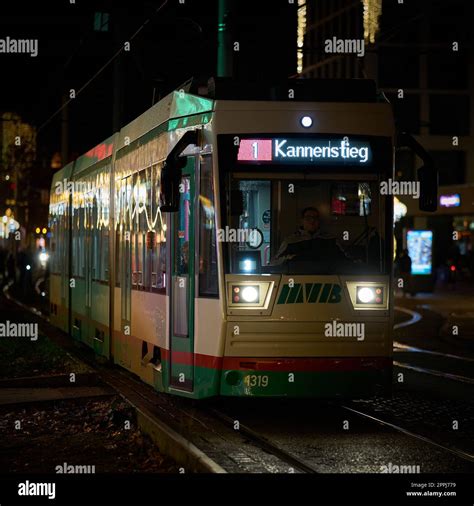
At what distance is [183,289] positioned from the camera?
11320mm

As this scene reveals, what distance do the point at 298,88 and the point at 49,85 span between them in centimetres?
4365

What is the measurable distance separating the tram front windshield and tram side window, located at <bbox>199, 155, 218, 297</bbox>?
0.21 m

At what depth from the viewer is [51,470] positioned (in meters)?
9.04

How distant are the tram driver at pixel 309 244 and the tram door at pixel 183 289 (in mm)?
1013

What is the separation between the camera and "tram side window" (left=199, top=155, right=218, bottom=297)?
10.7 meters

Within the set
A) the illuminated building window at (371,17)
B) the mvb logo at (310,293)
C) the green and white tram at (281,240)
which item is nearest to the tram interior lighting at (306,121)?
the green and white tram at (281,240)

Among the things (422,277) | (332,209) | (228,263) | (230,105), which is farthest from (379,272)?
(422,277)

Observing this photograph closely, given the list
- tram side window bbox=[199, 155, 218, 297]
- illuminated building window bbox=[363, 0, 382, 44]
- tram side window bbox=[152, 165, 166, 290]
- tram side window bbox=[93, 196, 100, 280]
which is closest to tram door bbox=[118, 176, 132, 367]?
tram side window bbox=[152, 165, 166, 290]

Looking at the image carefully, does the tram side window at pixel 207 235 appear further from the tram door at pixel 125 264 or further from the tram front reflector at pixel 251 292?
the tram door at pixel 125 264

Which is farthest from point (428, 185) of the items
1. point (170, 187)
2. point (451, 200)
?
point (451, 200)

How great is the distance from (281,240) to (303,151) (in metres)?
0.93

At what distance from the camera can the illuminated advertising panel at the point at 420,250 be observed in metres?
39.1

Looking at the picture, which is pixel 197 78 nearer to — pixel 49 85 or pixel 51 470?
pixel 51 470

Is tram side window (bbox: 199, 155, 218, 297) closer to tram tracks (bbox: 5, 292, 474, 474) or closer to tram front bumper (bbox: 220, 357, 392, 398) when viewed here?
tram front bumper (bbox: 220, 357, 392, 398)
